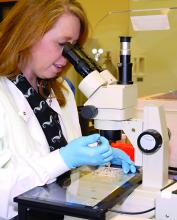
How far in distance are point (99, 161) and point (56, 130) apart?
1.19 feet

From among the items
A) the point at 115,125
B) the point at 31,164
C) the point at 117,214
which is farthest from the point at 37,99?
the point at 117,214

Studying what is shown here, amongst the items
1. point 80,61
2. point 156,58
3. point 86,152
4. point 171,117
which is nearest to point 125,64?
point 80,61

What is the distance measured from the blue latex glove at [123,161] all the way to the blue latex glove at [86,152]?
0.13 m

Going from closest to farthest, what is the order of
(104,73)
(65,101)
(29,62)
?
(104,73) → (29,62) → (65,101)

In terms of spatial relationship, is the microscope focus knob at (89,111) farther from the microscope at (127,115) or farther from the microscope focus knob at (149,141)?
the microscope focus knob at (149,141)

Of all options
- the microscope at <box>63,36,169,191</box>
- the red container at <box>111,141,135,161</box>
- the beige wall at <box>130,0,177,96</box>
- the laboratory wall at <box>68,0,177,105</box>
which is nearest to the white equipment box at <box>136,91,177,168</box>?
the red container at <box>111,141,135,161</box>

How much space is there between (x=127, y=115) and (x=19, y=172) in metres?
0.36

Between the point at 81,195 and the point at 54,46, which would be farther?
the point at 54,46

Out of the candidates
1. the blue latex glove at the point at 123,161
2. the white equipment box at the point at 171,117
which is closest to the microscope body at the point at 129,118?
the blue latex glove at the point at 123,161

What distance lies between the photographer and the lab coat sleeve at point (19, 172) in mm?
1041

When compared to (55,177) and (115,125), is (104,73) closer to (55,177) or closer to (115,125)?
(115,125)

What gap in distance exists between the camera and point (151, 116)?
3.29 ft

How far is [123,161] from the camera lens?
1.21 metres

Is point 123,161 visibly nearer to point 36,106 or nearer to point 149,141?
point 149,141
